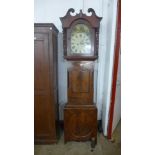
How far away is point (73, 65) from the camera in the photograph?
2260mm

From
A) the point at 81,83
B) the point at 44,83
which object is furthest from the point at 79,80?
the point at 44,83

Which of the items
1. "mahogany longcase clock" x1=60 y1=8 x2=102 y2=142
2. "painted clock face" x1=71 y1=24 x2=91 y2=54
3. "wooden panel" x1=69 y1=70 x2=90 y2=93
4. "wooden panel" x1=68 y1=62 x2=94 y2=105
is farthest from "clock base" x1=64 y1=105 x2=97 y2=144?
"painted clock face" x1=71 y1=24 x2=91 y2=54

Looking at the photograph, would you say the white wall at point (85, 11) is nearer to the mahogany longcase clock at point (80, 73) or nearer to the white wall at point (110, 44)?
the white wall at point (110, 44)

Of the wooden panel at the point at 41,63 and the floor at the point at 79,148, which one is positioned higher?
the wooden panel at the point at 41,63

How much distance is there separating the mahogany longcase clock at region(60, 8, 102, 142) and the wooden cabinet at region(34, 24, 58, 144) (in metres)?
0.18

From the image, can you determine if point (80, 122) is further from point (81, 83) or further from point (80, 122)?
point (81, 83)

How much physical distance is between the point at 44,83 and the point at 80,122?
0.69m

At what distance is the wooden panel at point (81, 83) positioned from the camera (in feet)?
7.41

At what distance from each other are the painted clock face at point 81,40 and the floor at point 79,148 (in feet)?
3.97

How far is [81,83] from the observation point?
2.28m

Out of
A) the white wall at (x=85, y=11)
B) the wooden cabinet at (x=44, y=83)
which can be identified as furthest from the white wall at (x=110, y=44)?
the wooden cabinet at (x=44, y=83)
